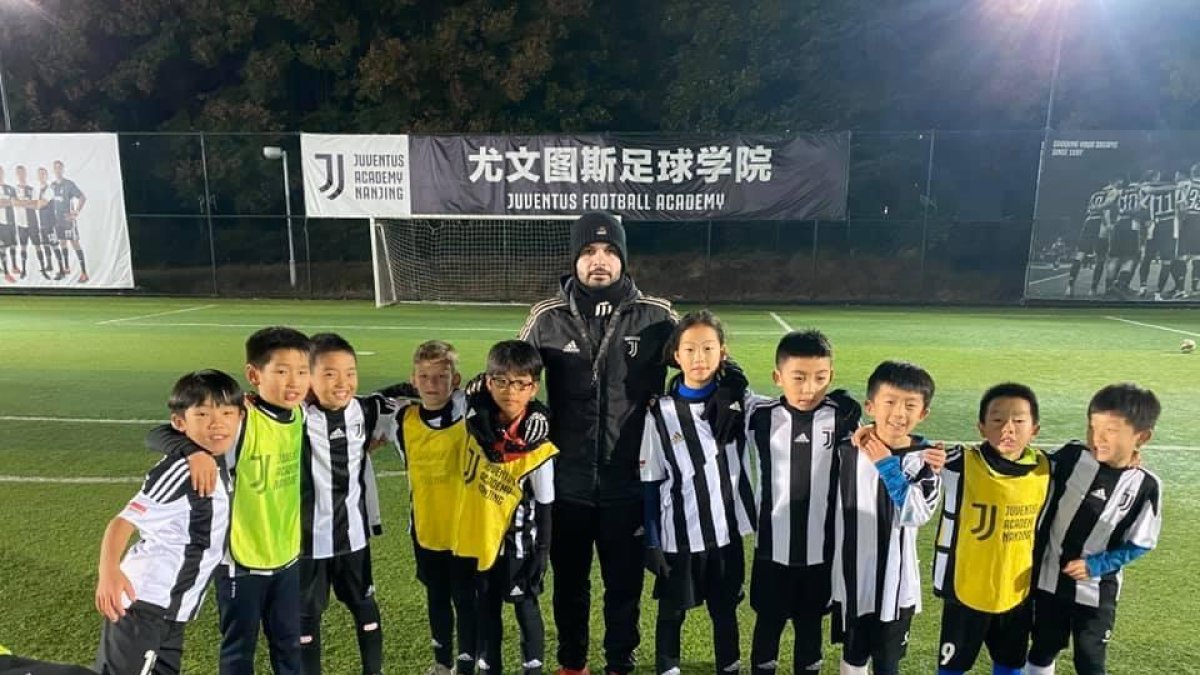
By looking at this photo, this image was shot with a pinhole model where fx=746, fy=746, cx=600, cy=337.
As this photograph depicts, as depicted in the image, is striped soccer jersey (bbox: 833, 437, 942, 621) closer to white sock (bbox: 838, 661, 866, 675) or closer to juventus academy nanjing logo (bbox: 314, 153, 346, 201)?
white sock (bbox: 838, 661, 866, 675)

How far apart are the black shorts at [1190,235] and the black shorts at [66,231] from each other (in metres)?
20.5

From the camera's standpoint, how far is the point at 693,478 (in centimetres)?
263

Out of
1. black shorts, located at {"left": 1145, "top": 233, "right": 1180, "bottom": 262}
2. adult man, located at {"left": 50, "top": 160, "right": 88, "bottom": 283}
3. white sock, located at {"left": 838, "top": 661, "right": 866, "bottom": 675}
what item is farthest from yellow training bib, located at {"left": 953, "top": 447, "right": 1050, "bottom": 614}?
adult man, located at {"left": 50, "top": 160, "right": 88, "bottom": 283}

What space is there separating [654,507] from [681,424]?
1.10 feet

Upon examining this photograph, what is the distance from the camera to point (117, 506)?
4504 millimetres

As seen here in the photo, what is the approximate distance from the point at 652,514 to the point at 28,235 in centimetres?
1642

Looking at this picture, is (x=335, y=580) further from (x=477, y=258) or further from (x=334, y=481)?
(x=477, y=258)

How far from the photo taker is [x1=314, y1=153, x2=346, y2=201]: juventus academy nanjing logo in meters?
13.7

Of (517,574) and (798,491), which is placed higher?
(798,491)

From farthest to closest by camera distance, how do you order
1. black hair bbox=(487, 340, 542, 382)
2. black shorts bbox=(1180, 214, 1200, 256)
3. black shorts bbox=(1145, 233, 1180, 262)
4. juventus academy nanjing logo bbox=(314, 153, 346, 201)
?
juventus academy nanjing logo bbox=(314, 153, 346, 201), black shorts bbox=(1145, 233, 1180, 262), black shorts bbox=(1180, 214, 1200, 256), black hair bbox=(487, 340, 542, 382)

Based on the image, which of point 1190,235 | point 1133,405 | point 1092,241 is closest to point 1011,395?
point 1133,405

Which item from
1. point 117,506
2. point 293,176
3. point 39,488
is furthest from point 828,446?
point 293,176

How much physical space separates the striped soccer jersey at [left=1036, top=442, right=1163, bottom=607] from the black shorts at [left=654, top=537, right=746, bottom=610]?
100 centimetres

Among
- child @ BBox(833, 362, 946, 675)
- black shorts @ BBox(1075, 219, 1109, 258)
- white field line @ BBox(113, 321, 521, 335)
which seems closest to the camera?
child @ BBox(833, 362, 946, 675)
